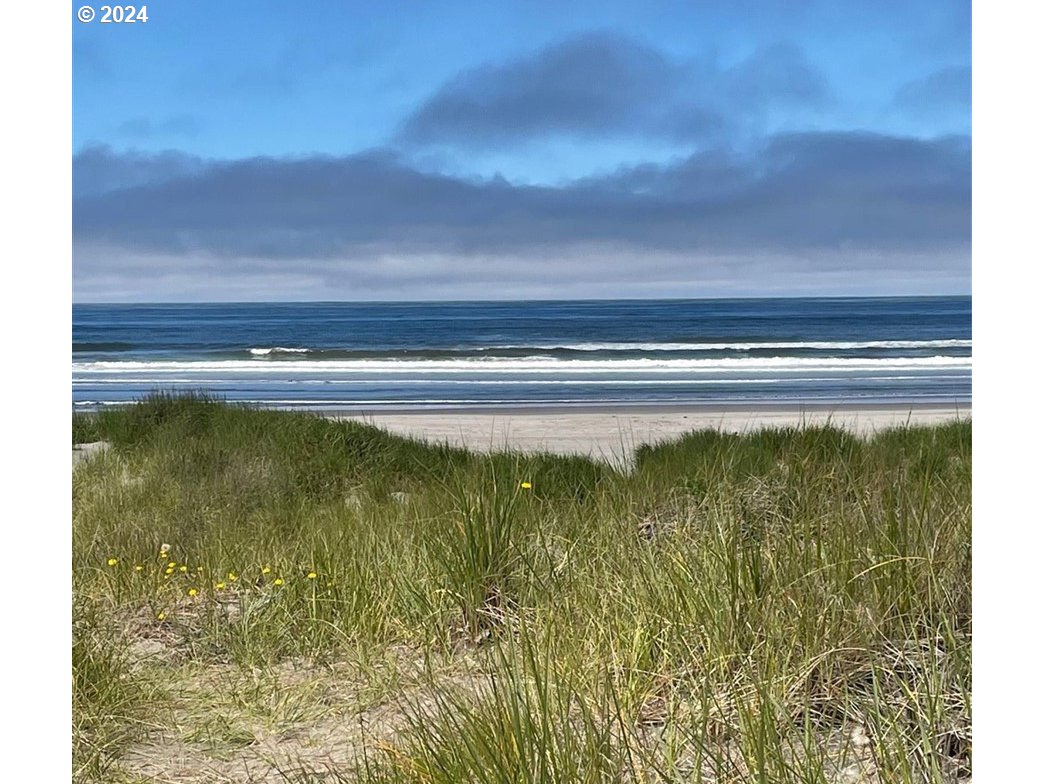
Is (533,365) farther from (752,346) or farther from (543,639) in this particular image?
(543,639)

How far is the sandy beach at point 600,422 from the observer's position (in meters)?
11.9

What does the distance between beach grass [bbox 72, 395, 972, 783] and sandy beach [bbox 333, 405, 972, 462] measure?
6.39m

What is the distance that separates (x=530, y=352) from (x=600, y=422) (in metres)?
16.7

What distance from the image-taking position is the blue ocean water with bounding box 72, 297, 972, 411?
19.9 metres

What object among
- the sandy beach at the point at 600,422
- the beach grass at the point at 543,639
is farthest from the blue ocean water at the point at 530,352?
the beach grass at the point at 543,639

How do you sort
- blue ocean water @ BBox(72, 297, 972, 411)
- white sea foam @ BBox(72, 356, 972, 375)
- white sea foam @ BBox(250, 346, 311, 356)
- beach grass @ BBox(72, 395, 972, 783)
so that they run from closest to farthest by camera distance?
beach grass @ BBox(72, 395, 972, 783) < blue ocean water @ BBox(72, 297, 972, 411) < white sea foam @ BBox(72, 356, 972, 375) < white sea foam @ BBox(250, 346, 311, 356)

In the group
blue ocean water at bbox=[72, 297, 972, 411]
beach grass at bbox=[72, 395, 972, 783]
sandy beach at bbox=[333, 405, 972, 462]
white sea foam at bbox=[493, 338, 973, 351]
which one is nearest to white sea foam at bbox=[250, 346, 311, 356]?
blue ocean water at bbox=[72, 297, 972, 411]

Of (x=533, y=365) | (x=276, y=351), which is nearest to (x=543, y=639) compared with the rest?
(x=533, y=365)

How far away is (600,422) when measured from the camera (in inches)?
572

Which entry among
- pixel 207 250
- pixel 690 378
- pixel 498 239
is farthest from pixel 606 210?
pixel 690 378

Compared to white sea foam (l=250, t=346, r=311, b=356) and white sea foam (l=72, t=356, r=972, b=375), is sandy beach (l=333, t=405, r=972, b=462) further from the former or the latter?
white sea foam (l=250, t=346, r=311, b=356)

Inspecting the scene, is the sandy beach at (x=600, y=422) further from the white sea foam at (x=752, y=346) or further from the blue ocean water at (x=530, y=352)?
the white sea foam at (x=752, y=346)

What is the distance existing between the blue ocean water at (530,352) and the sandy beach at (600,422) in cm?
186

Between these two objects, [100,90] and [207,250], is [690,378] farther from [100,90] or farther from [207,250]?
[207,250]
